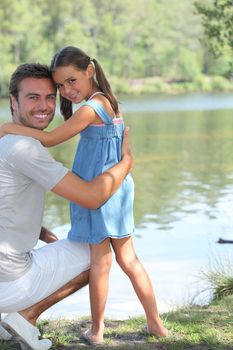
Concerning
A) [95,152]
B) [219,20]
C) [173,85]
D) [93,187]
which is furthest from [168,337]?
[173,85]

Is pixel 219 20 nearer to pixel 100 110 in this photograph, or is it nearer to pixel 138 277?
pixel 100 110

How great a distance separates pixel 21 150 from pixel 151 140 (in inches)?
753

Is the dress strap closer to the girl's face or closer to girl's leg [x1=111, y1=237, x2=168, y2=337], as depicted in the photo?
the girl's face

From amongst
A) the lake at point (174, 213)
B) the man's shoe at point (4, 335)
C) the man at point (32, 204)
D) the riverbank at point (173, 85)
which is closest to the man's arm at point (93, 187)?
the man at point (32, 204)

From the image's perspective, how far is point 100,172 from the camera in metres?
3.53

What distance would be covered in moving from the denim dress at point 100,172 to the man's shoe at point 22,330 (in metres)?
0.50

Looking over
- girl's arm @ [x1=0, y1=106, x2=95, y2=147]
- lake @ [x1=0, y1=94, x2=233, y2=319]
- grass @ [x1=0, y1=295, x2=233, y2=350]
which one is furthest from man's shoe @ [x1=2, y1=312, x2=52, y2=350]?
lake @ [x1=0, y1=94, x2=233, y2=319]

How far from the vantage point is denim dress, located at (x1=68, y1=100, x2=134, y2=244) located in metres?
3.53

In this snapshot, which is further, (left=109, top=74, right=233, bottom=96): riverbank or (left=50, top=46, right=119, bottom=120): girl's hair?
(left=109, top=74, right=233, bottom=96): riverbank

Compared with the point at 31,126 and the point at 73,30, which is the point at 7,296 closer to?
the point at 31,126

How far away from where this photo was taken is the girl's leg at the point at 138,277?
12.0ft

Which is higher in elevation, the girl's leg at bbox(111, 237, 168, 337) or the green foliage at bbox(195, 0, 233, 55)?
the green foliage at bbox(195, 0, 233, 55)

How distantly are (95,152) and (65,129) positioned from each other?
7.7 inches

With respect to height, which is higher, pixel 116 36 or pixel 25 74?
pixel 116 36
